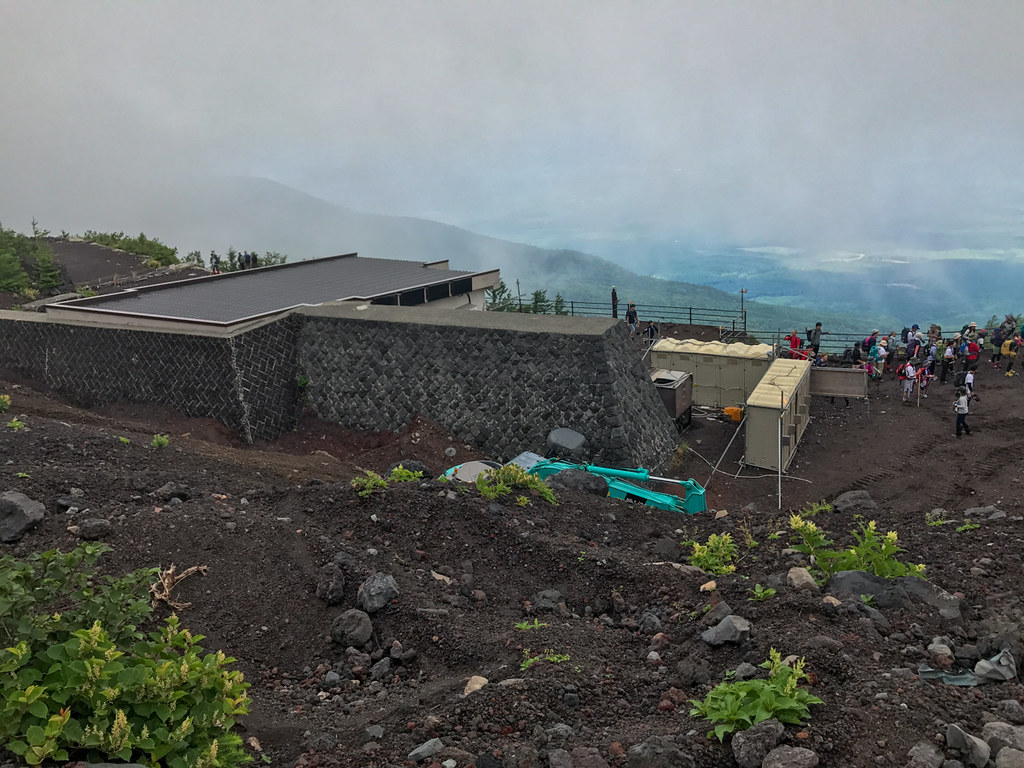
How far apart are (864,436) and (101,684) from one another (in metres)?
18.3

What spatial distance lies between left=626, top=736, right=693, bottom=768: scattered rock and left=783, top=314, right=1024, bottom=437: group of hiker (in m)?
19.3

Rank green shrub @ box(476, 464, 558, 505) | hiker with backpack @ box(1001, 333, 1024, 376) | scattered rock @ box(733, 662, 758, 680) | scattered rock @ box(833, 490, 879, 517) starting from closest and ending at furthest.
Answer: scattered rock @ box(733, 662, 758, 680)
green shrub @ box(476, 464, 558, 505)
scattered rock @ box(833, 490, 879, 517)
hiker with backpack @ box(1001, 333, 1024, 376)

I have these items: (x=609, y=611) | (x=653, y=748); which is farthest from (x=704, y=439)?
(x=653, y=748)

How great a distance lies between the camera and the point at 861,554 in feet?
22.7

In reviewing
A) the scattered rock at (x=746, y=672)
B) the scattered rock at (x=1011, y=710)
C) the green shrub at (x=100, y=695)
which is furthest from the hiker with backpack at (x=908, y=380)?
the green shrub at (x=100, y=695)

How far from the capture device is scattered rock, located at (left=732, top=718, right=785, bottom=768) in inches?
158

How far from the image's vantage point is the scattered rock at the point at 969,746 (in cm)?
393

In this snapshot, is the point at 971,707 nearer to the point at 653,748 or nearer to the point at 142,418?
the point at 653,748

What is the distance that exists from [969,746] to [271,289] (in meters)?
19.5

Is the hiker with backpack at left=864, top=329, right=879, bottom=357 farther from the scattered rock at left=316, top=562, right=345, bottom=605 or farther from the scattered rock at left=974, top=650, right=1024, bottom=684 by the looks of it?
the scattered rock at left=316, top=562, right=345, bottom=605

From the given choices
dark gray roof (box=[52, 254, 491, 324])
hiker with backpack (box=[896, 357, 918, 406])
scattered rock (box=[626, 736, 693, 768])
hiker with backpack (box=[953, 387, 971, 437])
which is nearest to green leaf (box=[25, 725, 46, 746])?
scattered rock (box=[626, 736, 693, 768])

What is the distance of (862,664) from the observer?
4.98m

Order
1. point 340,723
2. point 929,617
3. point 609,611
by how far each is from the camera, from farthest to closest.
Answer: point 609,611
point 929,617
point 340,723

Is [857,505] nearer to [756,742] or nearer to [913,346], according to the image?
[756,742]
